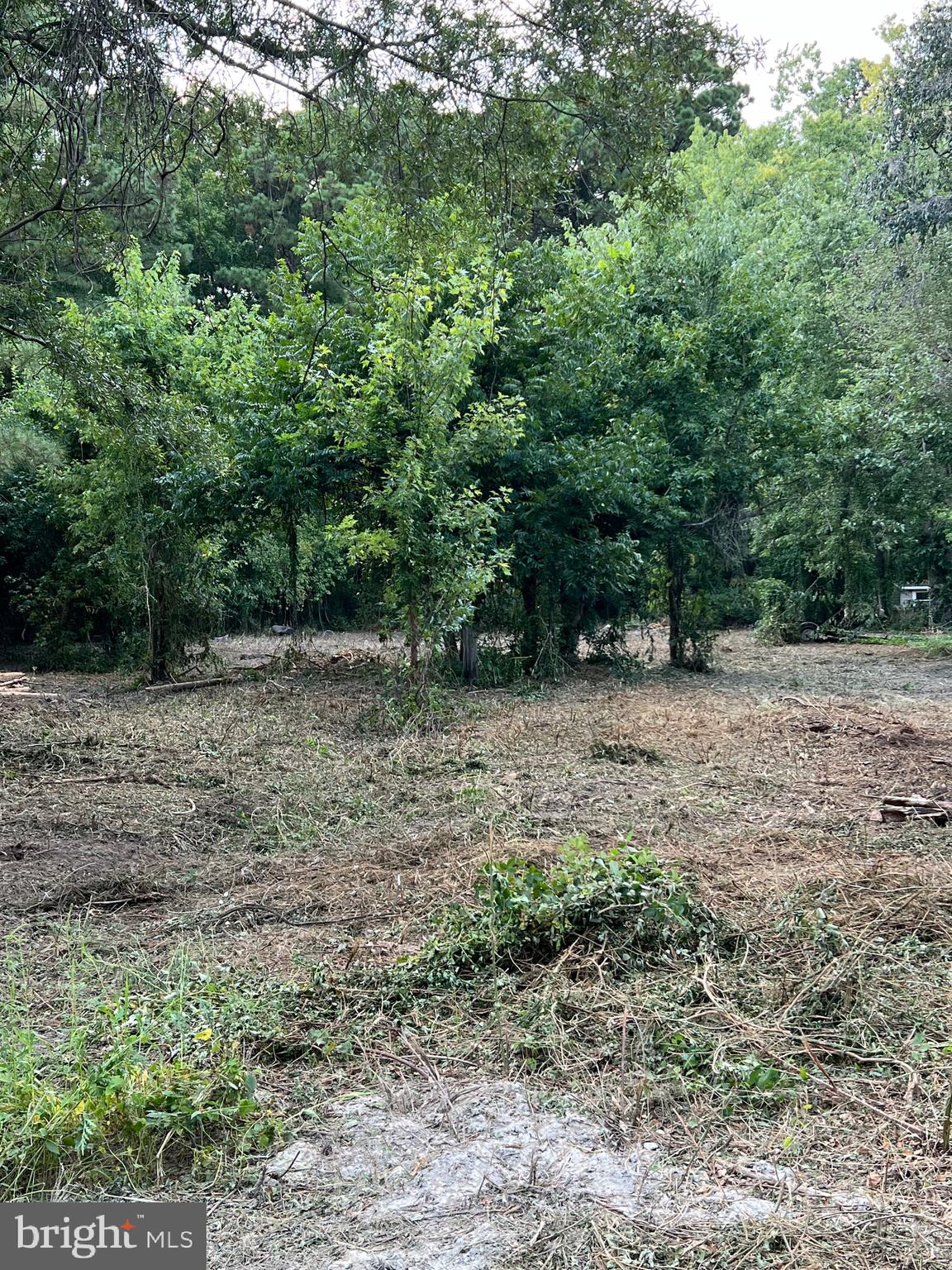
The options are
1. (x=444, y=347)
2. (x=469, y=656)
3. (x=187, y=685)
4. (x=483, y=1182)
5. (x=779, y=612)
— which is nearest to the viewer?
(x=483, y=1182)

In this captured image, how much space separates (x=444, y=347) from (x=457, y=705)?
3504mm

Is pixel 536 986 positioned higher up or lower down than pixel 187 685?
lower down

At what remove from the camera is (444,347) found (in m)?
9.38

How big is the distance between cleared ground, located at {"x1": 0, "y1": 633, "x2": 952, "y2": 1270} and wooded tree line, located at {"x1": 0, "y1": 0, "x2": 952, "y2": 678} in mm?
3325

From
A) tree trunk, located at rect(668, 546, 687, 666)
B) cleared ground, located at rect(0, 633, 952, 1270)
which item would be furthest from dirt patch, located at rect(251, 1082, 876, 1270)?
tree trunk, located at rect(668, 546, 687, 666)

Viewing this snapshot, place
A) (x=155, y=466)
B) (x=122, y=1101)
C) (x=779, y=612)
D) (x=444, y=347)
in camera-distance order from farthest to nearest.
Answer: (x=779, y=612), (x=155, y=466), (x=444, y=347), (x=122, y=1101)

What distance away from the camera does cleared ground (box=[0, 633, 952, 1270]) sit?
7.32 ft

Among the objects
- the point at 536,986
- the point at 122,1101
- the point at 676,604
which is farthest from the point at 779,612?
the point at 122,1101

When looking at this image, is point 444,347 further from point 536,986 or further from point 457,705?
point 536,986

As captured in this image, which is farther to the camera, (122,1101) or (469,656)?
(469,656)

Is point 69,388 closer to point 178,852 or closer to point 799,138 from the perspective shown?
point 178,852

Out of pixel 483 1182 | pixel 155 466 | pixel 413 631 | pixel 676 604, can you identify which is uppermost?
pixel 155 466

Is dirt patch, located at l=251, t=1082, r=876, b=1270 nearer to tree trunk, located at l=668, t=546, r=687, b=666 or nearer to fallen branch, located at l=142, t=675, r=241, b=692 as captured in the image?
fallen branch, located at l=142, t=675, r=241, b=692

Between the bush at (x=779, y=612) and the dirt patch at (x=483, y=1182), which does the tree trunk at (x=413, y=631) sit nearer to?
the dirt patch at (x=483, y=1182)
